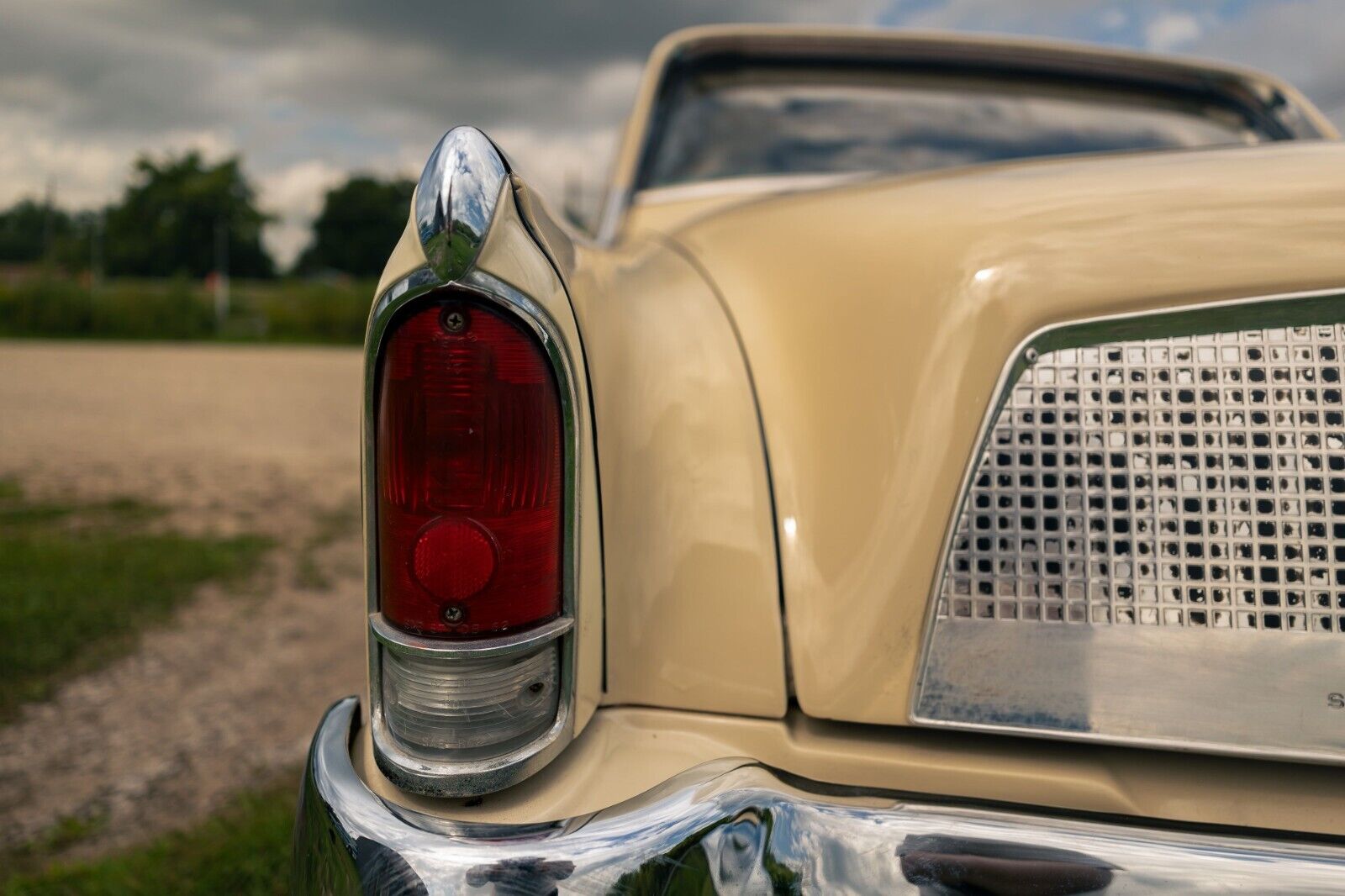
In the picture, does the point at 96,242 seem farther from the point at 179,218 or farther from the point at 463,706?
the point at 463,706

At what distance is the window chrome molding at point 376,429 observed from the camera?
3.03 feet

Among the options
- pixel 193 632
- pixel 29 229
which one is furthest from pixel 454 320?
pixel 29 229

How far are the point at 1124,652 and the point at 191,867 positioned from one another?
6.54ft

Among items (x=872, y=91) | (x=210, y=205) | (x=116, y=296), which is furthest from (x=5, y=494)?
(x=210, y=205)

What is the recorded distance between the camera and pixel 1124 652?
1.03m

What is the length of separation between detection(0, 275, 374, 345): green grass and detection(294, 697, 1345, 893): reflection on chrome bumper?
24543 millimetres

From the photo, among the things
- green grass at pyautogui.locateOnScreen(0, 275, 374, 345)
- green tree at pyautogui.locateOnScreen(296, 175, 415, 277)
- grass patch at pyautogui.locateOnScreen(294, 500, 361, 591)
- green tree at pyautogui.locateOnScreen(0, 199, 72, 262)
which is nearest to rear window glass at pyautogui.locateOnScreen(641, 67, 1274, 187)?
grass patch at pyautogui.locateOnScreen(294, 500, 361, 591)

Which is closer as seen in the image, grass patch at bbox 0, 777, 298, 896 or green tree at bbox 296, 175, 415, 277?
grass patch at bbox 0, 777, 298, 896

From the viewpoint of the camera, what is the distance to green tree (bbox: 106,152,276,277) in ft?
152

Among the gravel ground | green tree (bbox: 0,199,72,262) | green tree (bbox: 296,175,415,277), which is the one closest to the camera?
the gravel ground

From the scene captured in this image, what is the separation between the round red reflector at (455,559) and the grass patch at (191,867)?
1341 mm

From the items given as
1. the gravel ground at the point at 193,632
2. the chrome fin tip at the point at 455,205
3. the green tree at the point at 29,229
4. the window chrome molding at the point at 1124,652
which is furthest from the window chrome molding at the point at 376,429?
the green tree at the point at 29,229

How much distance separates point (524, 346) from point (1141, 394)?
742mm

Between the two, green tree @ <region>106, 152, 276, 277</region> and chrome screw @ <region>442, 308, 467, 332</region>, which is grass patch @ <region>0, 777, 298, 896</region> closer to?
chrome screw @ <region>442, 308, 467, 332</region>
